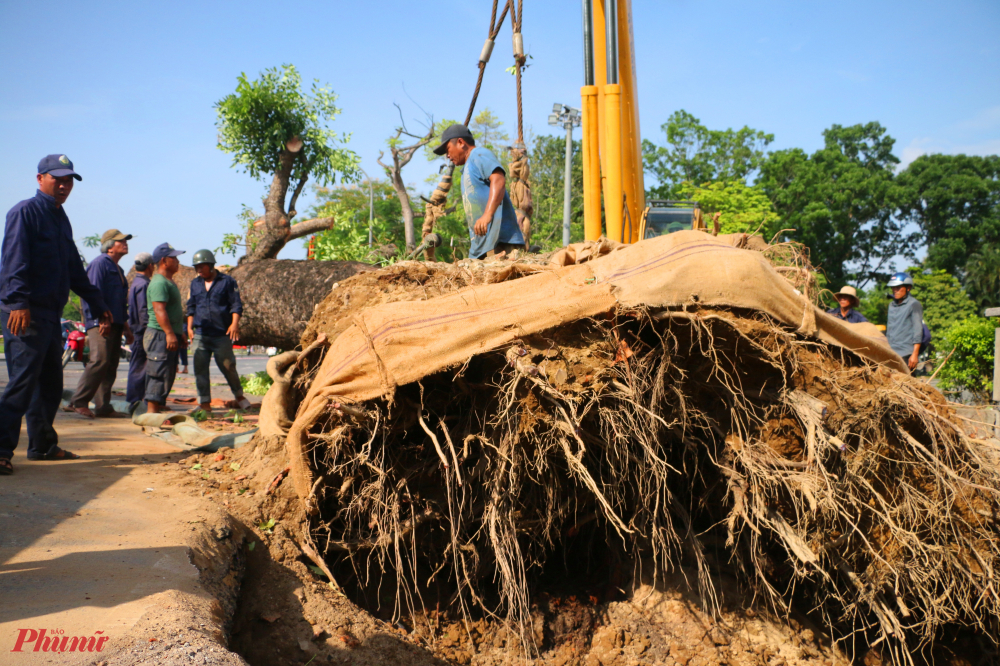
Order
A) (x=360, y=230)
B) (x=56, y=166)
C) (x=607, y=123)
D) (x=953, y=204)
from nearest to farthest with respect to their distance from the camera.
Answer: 1. (x=56, y=166)
2. (x=607, y=123)
3. (x=360, y=230)
4. (x=953, y=204)

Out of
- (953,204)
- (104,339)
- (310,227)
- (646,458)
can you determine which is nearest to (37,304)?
(104,339)

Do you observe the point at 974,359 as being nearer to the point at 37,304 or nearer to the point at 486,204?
the point at 486,204

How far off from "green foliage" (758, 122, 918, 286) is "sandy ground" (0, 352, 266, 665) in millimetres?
30660

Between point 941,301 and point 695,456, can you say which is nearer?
point 695,456

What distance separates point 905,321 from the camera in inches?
230

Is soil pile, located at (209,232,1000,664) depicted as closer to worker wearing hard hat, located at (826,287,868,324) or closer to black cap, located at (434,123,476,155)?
black cap, located at (434,123,476,155)

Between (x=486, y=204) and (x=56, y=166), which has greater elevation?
(x=56, y=166)

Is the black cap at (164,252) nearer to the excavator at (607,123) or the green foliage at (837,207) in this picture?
the excavator at (607,123)

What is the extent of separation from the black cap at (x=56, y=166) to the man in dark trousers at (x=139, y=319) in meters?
2.60

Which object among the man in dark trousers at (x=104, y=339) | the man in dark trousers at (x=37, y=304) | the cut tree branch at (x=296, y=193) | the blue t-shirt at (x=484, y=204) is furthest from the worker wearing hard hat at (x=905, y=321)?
the cut tree branch at (x=296, y=193)

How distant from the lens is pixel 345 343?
9.88 ft

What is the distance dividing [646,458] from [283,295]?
507 cm

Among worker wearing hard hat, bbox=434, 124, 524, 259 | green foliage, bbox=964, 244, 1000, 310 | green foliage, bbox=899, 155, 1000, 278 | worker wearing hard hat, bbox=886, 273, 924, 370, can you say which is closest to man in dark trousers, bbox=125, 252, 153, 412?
worker wearing hard hat, bbox=434, 124, 524, 259

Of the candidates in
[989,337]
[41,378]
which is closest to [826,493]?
[41,378]
